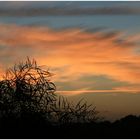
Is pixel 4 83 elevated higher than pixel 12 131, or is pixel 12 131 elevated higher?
pixel 4 83

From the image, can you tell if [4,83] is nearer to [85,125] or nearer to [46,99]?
[46,99]

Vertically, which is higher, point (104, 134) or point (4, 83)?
point (4, 83)

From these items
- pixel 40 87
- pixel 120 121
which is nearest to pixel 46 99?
pixel 40 87

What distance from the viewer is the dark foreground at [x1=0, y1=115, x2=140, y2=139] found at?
2314 cm

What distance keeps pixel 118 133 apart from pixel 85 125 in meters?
1.28

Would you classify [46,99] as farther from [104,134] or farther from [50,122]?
[104,134]

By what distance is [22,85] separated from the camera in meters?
25.1

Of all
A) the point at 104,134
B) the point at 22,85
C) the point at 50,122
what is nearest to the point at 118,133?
the point at 104,134

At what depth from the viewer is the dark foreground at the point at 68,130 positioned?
23.1m

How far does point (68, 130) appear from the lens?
23484mm

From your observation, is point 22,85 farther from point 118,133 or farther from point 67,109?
point 118,133

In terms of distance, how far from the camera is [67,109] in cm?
2484

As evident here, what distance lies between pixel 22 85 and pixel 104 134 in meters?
3.51

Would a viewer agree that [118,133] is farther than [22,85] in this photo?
No
